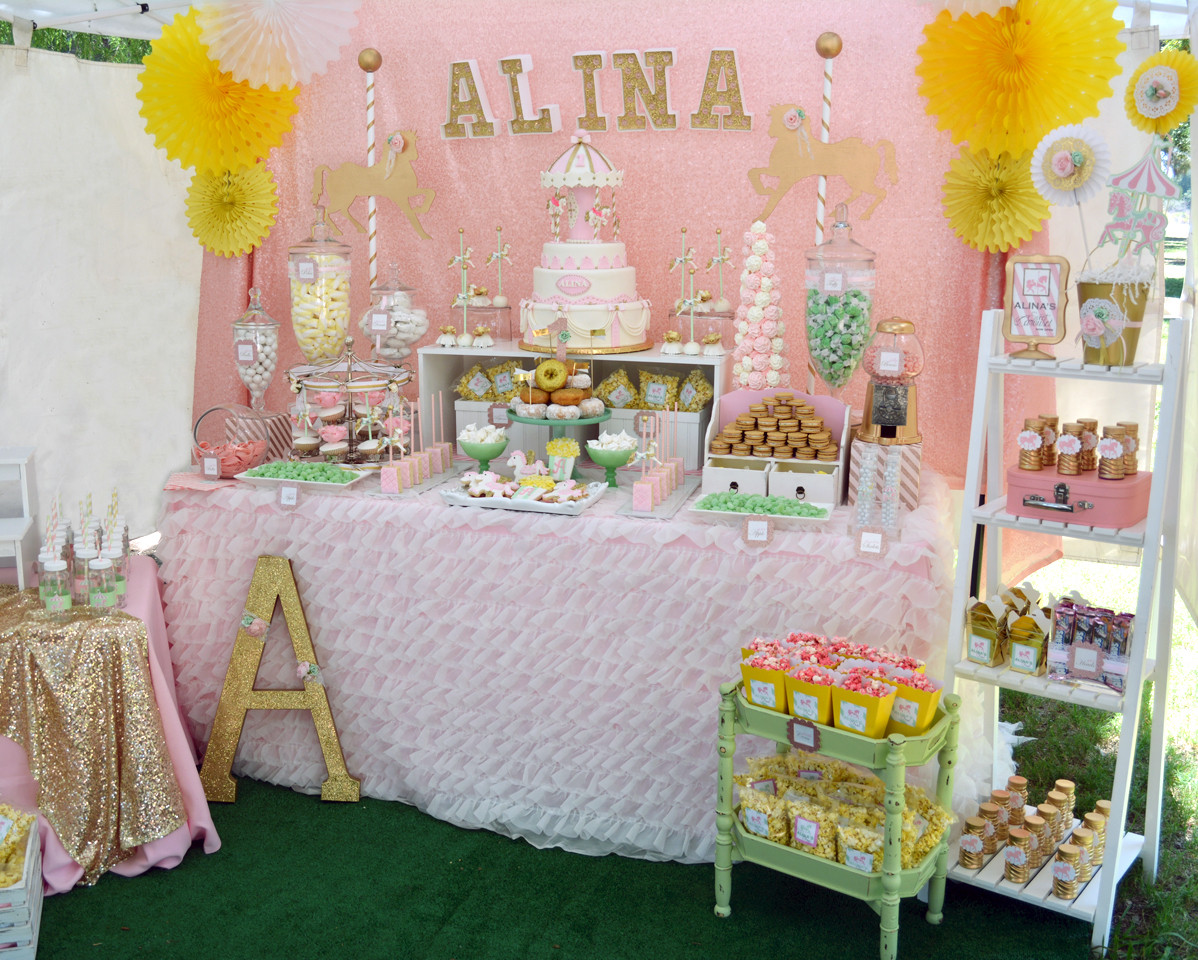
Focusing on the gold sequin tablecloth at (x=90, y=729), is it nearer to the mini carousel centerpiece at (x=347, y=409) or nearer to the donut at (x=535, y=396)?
the mini carousel centerpiece at (x=347, y=409)

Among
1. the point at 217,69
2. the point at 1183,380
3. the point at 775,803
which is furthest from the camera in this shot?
the point at 217,69

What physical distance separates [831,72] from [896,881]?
8.20ft

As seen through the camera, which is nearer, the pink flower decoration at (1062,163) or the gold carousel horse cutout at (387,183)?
the pink flower decoration at (1062,163)

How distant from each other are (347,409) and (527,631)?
1116 millimetres

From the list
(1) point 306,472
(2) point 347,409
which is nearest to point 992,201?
(2) point 347,409

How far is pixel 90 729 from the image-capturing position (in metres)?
3.10

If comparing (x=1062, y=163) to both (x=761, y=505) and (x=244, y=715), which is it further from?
(x=244, y=715)

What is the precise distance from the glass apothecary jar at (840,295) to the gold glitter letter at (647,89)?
832 mm

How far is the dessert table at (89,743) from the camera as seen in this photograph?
3074 millimetres

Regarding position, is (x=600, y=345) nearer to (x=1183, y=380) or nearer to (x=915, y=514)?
(x=915, y=514)

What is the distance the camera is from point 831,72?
362cm

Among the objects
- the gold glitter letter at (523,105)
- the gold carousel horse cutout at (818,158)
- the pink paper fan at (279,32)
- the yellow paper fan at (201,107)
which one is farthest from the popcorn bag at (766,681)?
the yellow paper fan at (201,107)

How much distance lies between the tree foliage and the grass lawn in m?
4.40

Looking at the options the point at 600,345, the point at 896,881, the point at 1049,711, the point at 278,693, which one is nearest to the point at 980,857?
the point at 896,881
